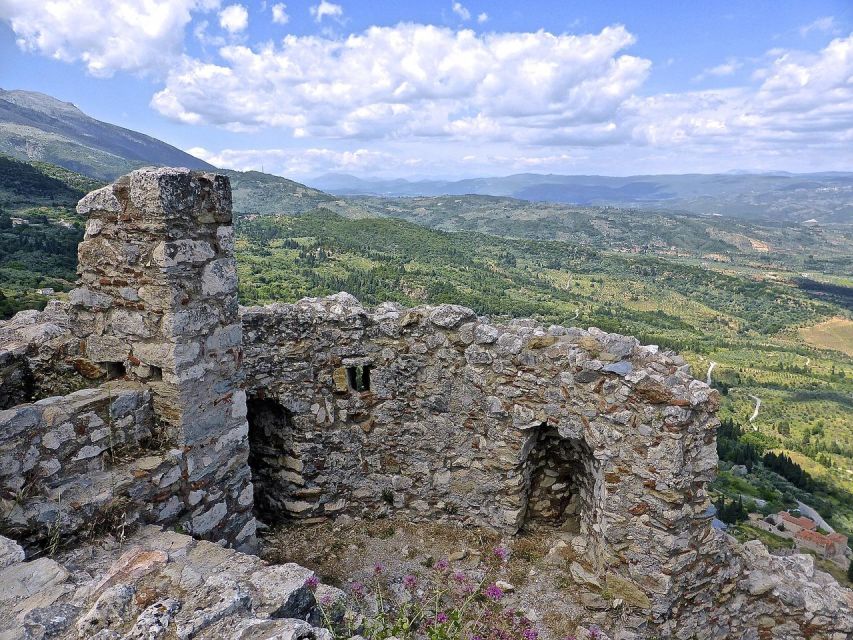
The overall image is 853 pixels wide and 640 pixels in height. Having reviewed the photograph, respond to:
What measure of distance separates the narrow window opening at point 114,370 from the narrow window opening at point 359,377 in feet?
8.69

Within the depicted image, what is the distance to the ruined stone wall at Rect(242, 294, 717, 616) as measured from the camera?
5.71m

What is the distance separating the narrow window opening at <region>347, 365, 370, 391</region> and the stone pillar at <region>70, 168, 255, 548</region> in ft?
6.24

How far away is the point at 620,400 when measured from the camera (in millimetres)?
5770

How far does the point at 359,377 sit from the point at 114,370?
286cm

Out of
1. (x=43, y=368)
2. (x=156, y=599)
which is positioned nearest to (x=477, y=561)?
(x=156, y=599)

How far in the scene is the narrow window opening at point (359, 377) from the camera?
268 inches

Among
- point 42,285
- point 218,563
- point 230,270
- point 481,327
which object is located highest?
point 230,270

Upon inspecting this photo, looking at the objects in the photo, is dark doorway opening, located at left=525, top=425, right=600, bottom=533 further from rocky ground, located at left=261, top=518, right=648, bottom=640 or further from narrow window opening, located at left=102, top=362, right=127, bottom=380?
narrow window opening, located at left=102, top=362, right=127, bottom=380

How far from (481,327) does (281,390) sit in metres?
2.63

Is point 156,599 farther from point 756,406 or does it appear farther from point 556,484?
point 756,406

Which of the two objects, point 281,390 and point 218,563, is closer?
point 218,563

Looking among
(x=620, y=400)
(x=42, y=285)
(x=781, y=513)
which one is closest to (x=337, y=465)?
(x=620, y=400)

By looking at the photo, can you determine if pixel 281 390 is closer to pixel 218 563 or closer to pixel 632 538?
pixel 218 563

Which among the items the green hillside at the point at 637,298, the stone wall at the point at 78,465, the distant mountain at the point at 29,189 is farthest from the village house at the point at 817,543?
the distant mountain at the point at 29,189
